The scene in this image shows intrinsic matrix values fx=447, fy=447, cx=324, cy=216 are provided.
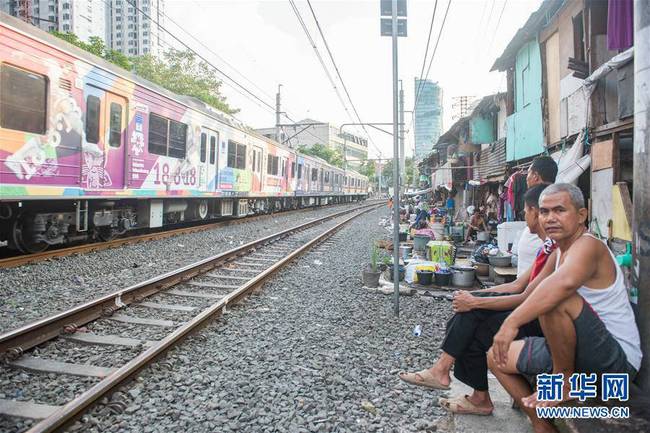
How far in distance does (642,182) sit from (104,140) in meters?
7.51

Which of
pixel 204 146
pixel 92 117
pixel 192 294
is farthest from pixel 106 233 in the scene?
pixel 192 294

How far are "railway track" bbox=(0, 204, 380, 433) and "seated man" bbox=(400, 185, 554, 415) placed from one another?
204 centimetres

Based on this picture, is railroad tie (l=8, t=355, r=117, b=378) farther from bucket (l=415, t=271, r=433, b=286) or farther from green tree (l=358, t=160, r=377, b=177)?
green tree (l=358, t=160, r=377, b=177)

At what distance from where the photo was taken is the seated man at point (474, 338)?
258 cm

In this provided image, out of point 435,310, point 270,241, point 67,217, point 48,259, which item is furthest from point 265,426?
point 270,241

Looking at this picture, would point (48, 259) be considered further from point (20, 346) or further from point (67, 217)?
point (20, 346)

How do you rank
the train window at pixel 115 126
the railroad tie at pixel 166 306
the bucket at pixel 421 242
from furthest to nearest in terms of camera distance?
the bucket at pixel 421 242
the train window at pixel 115 126
the railroad tie at pixel 166 306

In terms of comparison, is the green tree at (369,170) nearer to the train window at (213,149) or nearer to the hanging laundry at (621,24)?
the train window at (213,149)

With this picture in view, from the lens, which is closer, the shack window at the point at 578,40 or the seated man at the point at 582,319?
the seated man at the point at 582,319

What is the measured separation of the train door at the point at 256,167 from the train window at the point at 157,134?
5.76m

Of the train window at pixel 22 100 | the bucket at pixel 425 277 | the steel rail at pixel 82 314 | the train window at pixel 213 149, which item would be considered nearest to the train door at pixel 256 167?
the train window at pixel 213 149

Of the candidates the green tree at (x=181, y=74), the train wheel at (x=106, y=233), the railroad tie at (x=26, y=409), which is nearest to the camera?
the railroad tie at (x=26, y=409)

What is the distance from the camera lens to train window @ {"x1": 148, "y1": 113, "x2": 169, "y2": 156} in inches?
350

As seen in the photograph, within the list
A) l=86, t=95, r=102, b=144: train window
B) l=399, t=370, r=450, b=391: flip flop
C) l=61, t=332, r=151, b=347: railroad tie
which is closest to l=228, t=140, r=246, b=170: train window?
l=86, t=95, r=102, b=144: train window
